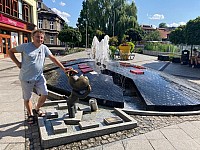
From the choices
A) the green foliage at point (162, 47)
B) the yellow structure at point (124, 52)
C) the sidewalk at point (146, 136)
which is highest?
the green foliage at point (162, 47)

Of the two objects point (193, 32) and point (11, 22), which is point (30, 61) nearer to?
point (193, 32)

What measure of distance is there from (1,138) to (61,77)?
11.7 ft

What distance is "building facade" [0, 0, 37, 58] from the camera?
18433 millimetres

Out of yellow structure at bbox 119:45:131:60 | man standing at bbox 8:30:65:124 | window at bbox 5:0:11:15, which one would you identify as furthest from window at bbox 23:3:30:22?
man standing at bbox 8:30:65:124

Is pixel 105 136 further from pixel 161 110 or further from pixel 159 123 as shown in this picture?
pixel 161 110

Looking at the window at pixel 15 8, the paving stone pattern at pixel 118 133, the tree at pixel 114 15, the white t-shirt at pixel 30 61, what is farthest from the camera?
the tree at pixel 114 15

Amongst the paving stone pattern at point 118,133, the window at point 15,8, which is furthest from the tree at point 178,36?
the window at point 15,8

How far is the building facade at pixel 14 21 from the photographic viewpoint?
18433 mm

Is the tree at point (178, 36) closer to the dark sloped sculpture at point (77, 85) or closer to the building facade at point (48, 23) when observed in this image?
the dark sloped sculpture at point (77, 85)

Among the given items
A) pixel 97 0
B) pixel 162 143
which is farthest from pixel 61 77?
pixel 97 0

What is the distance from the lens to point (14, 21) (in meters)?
20.1

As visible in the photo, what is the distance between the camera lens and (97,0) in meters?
38.0

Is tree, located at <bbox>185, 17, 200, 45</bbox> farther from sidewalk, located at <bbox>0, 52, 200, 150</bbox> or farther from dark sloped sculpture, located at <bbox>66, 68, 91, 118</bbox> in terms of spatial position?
dark sloped sculpture, located at <bbox>66, 68, 91, 118</bbox>

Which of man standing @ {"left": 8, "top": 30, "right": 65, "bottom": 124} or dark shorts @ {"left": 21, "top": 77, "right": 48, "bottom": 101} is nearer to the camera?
man standing @ {"left": 8, "top": 30, "right": 65, "bottom": 124}
